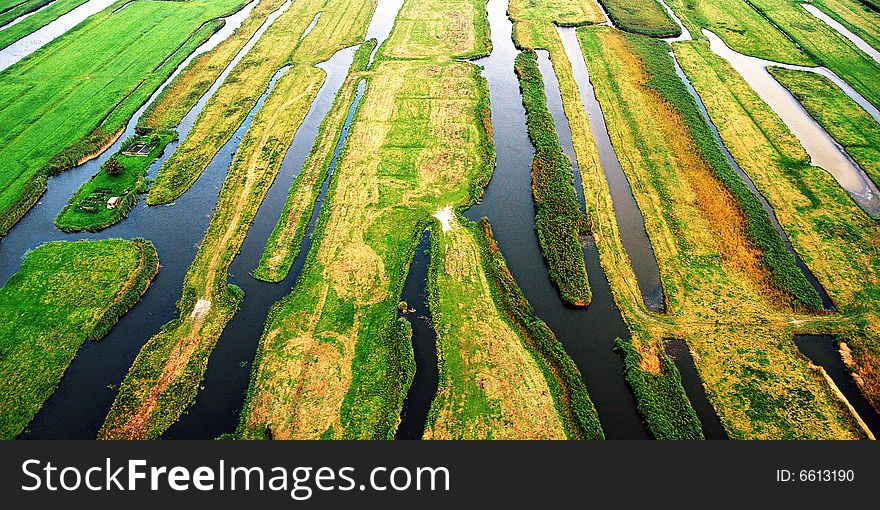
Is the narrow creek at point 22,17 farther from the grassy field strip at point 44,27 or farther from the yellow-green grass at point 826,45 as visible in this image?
the yellow-green grass at point 826,45

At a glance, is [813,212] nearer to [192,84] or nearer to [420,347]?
[420,347]

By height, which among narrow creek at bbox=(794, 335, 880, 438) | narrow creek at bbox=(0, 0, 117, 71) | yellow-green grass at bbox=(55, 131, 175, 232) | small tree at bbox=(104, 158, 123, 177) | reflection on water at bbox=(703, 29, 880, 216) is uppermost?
narrow creek at bbox=(0, 0, 117, 71)

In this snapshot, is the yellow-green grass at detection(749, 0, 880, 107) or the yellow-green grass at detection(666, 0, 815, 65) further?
the yellow-green grass at detection(666, 0, 815, 65)

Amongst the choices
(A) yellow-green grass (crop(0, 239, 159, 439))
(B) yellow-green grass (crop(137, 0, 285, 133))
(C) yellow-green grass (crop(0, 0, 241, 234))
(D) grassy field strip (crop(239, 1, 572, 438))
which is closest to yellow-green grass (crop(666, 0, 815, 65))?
(D) grassy field strip (crop(239, 1, 572, 438))

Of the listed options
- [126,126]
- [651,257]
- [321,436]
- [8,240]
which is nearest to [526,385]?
[321,436]

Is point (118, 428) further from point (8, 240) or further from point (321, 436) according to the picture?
point (8, 240)

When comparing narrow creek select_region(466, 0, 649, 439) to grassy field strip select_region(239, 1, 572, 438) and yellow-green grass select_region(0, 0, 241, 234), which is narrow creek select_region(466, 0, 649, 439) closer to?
grassy field strip select_region(239, 1, 572, 438)

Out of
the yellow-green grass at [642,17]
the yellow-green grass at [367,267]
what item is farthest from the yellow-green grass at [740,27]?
the yellow-green grass at [367,267]
